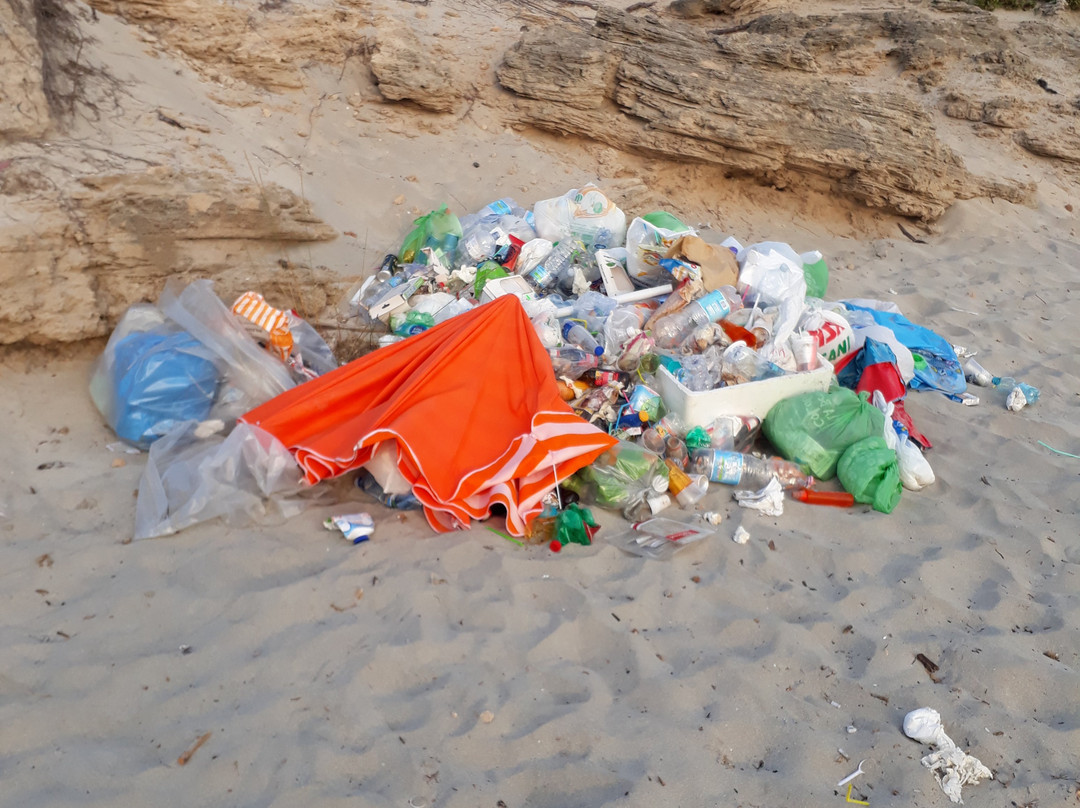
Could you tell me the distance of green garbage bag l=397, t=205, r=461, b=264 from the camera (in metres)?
4.14

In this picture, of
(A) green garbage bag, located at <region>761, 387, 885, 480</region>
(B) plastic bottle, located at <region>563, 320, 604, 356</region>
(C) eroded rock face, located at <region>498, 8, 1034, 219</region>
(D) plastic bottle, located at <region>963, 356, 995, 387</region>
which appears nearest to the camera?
(A) green garbage bag, located at <region>761, 387, 885, 480</region>

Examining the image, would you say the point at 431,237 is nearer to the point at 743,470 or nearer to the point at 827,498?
the point at 743,470

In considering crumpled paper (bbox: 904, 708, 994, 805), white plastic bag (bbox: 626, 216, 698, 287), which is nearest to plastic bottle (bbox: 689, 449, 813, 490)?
crumpled paper (bbox: 904, 708, 994, 805)

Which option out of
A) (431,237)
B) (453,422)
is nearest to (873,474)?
(453,422)

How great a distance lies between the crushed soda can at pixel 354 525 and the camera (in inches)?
96.7

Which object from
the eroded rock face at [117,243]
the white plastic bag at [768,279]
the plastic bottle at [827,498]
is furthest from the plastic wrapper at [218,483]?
the white plastic bag at [768,279]

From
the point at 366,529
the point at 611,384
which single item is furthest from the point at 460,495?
the point at 611,384

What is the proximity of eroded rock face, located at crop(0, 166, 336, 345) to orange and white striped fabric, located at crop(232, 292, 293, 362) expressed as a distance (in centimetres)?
29

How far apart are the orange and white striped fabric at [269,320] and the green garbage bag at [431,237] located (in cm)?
113

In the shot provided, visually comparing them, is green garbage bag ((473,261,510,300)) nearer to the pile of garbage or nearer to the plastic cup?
the pile of garbage

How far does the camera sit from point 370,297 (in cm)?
381

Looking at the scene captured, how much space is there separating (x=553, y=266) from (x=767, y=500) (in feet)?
5.98

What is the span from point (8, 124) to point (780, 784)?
3647 mm

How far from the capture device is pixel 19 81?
9.80 feet
